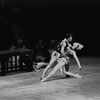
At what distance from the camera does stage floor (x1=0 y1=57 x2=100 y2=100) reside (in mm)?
7945

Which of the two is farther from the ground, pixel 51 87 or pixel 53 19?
pixel 53 19

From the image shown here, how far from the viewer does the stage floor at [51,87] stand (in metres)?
7.95

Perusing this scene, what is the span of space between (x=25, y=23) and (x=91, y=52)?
410 centimetres

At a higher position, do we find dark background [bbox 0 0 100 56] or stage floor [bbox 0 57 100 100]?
dark background [bbox 0 0 100 56]

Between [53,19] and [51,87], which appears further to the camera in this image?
[53,19]

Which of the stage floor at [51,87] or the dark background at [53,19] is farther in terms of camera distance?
the dark background at [53,19]

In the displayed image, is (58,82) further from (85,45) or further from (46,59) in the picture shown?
(85,45)

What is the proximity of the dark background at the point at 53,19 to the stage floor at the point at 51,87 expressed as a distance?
5.69 m

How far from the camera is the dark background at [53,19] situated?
55.9 feet

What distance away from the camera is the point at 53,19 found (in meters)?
17.4

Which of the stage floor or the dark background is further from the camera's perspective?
the dark background

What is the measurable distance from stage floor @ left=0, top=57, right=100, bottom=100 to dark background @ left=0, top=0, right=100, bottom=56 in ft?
18.7

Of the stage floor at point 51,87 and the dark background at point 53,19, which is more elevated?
the dark background at point 53,19

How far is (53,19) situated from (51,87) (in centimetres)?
882
